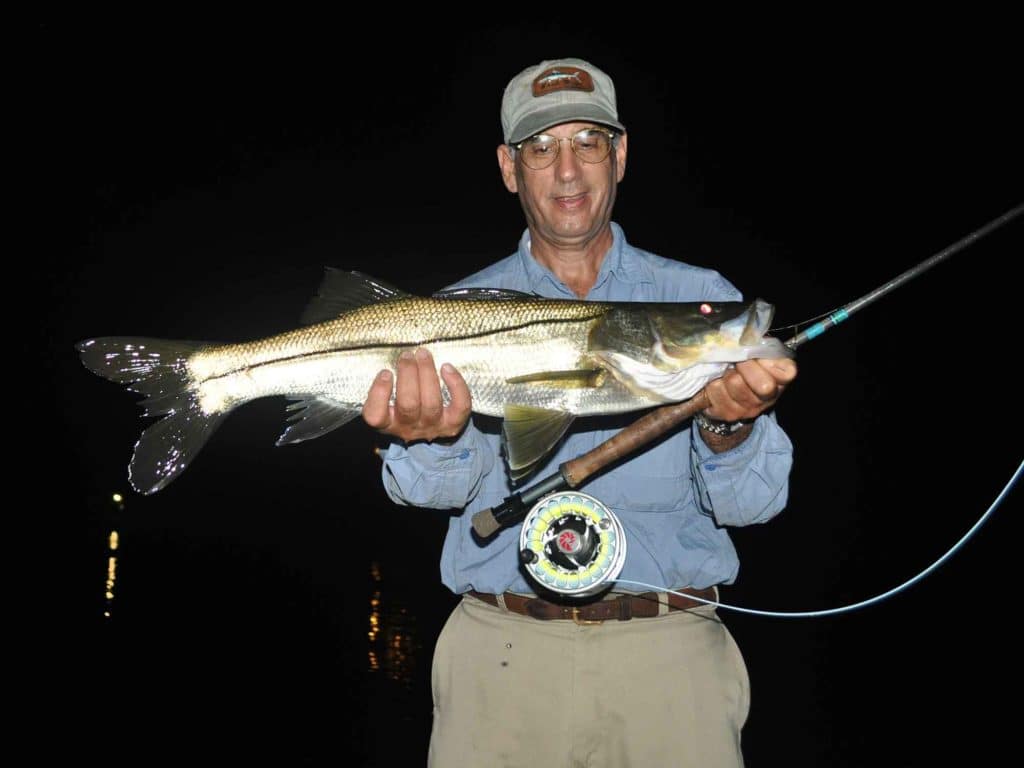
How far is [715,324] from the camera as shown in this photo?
8.93 ft

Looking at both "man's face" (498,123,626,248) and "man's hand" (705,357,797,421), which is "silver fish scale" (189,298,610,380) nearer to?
"man's face" (498,123,626,248)

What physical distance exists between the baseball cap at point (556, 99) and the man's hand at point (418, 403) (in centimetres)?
108

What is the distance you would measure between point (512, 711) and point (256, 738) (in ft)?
10.7

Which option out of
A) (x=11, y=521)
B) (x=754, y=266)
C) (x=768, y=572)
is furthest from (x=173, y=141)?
(x=768, y=572)

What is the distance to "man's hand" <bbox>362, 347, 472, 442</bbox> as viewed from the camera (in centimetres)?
278

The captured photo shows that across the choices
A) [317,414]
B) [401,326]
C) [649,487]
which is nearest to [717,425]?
[649,487]

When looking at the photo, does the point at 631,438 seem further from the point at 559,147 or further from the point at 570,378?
the point at 559,147

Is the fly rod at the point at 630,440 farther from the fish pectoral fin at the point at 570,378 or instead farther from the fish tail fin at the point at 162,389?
the fish tail fin at the point at 162,389

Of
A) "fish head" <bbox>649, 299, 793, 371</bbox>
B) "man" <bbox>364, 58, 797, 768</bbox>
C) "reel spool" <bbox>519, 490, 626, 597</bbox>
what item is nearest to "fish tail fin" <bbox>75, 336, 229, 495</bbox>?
"man" <bbox>364, 58, 797, 768</bbox>

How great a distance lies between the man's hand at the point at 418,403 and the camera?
9.12 feet

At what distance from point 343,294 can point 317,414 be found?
1.59ft

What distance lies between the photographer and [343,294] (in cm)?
309

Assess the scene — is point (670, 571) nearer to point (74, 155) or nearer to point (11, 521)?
point (11, 521)

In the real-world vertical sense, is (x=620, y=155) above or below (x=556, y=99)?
below
